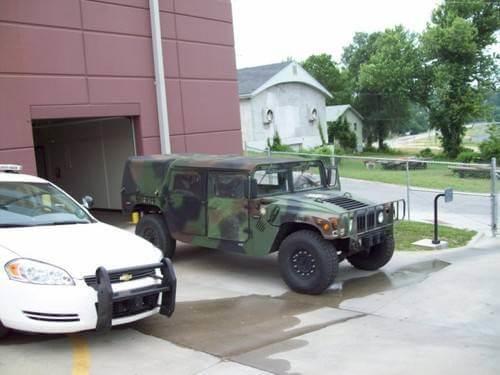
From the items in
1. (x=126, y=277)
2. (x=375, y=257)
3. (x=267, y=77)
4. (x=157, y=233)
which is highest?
(x=267, y=77)

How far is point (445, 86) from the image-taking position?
1763 inches

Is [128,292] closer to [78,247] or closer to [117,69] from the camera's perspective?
[78,247]

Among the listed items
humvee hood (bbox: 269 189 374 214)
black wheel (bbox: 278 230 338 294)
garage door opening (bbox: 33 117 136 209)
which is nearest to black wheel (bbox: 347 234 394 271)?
humvee hood (bbox: 269 189 374 214)

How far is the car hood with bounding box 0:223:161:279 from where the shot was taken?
16.6 ft

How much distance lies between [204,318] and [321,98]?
38.3 m

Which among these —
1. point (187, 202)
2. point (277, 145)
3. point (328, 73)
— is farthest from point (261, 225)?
point (328, 73)

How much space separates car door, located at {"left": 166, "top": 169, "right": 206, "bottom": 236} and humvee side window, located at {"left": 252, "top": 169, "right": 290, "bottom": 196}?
A: 34.1 inches

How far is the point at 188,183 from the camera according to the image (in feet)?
28.1

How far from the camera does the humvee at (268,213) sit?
7.27m

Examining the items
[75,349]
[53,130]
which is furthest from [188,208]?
[53,130]

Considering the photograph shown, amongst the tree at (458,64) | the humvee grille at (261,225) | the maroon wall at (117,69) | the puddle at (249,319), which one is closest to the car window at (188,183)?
the humvee grille at (261,225)

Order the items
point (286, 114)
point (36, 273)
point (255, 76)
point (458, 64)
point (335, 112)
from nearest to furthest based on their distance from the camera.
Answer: point (36, 273) < point (255, 76) < point (286, 114) < point (458, 64) < point (335, 112)

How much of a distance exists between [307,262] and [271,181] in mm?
1392

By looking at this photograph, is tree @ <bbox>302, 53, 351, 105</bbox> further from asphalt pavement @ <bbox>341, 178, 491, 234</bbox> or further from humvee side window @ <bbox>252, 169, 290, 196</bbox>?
humvee side window @ <bbox>252, 169, 290, 196</bbox>
